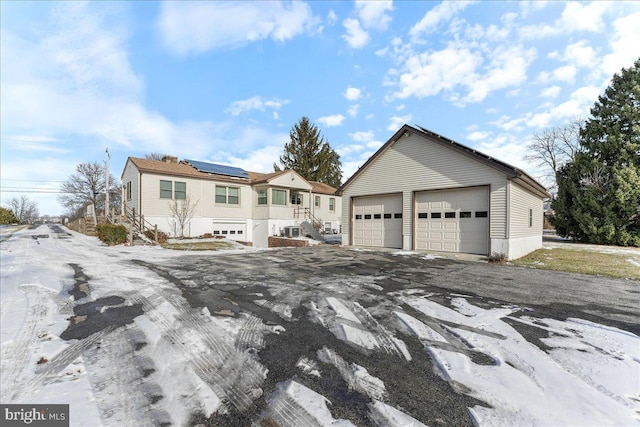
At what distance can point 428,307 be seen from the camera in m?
5.31

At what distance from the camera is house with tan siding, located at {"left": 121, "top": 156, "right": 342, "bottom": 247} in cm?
1952

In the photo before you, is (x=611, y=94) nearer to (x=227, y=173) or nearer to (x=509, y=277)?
(x=509, y=277)

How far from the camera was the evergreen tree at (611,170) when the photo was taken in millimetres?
17609

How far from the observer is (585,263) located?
36.1 feet

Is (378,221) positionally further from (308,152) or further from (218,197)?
(308,152)

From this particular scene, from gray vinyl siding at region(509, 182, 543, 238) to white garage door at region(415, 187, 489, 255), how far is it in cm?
96

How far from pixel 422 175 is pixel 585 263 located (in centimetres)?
752

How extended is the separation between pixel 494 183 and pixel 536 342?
1022 cm

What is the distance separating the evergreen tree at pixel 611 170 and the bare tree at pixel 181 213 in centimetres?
2851

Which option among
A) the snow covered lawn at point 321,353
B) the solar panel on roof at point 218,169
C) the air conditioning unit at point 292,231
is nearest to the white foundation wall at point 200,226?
the solar panel on roof at point 218,169

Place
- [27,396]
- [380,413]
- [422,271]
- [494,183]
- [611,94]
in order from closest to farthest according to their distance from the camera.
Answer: [380,413] → [27,396] → [422,271] → [494,183] → [611,94]

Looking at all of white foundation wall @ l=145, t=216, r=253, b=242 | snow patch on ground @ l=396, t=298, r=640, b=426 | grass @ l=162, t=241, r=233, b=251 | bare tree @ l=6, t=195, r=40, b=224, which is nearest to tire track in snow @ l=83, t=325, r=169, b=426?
snow patch on ground @ l=396, t=298, r=640, b=426

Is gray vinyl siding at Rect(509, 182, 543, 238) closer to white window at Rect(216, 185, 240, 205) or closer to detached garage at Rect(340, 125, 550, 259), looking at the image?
detached garage at Rect(340, 125, 550, 259)

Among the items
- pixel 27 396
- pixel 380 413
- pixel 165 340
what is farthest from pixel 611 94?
pixel 27 396
